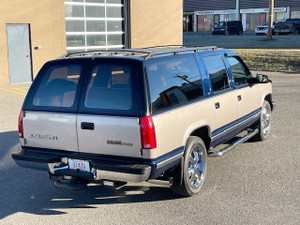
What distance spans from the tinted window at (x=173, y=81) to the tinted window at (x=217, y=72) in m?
0.42

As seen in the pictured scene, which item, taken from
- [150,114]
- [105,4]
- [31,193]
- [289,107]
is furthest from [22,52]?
[150,114]

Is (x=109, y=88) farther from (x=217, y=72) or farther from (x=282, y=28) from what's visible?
(x=282, y=28)

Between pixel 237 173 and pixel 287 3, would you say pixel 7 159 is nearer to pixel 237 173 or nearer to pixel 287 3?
pixel 237 173

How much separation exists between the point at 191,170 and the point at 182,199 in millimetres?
387

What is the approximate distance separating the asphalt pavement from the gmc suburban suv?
0.36m

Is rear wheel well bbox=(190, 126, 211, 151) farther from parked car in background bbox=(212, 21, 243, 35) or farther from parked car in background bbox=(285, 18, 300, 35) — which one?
parked car in background bbox=(212, 21, 243, 35)

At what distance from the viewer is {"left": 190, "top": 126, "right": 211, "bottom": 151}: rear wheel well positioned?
581 centimetres

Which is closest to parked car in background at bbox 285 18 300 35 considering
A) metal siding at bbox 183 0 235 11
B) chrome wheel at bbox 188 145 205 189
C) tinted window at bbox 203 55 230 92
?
metal siding at bbox 183 0 235 11

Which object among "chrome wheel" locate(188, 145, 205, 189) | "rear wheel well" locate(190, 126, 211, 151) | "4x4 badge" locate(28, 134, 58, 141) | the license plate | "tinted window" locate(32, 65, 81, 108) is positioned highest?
"tinted window" locate(32, 65, 81, 108)

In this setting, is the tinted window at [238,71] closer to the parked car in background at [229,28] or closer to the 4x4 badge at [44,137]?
the 4x4 badge at [44,137]

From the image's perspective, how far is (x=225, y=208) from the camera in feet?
17.1

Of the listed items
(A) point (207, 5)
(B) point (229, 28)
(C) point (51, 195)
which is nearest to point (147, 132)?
(C) point (51, 195)

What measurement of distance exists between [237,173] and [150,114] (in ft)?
7.77

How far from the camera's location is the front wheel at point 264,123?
26.7ft
